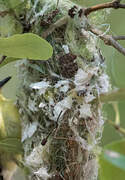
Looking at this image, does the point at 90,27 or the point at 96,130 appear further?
the point at 96,130

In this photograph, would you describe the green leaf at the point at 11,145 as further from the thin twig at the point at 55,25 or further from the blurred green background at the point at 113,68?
the thin twig at the point at 55,25

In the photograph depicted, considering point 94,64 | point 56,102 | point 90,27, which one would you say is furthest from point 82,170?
point 90,27

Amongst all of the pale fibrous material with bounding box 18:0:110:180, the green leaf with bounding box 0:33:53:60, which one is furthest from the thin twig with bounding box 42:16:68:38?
the green leaf with bounding box 0:33:53:60

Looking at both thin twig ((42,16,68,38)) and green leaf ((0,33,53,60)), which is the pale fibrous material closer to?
thin twig ((42,16,68,38))

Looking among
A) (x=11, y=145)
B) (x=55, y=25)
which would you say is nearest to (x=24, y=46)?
(x=55, y=25)

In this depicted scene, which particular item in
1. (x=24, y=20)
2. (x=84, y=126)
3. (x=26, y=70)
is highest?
(x=24, y=20)

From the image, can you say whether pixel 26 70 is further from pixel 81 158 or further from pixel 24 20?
pixel 81 158

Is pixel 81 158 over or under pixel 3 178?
over
